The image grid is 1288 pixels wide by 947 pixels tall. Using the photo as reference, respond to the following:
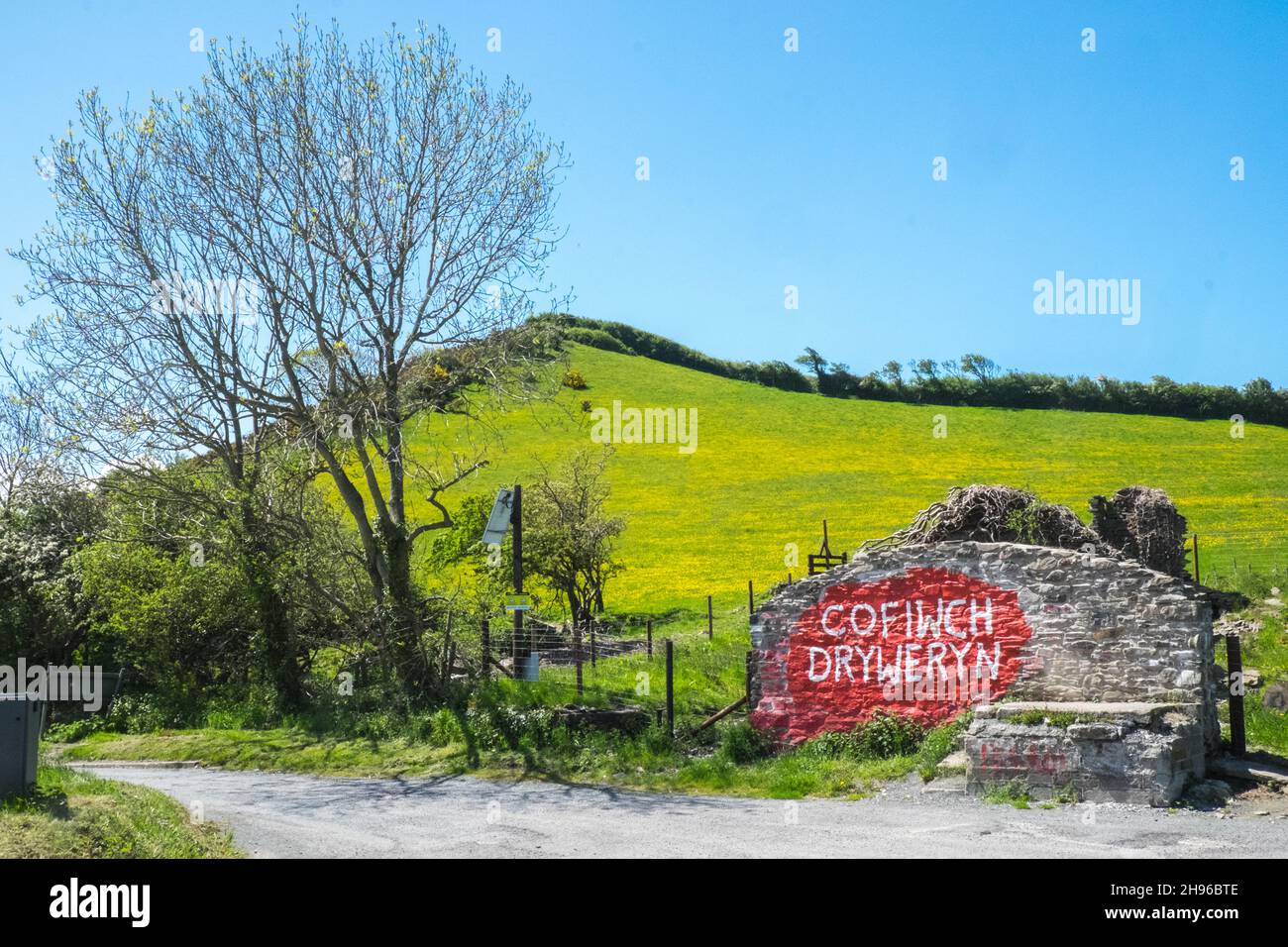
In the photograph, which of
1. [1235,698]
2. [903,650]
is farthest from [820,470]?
[1235,698]

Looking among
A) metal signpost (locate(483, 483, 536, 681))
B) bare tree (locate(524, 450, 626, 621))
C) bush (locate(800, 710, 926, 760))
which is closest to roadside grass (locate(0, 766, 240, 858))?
metal signpost (locate(483, 483, 536, 681))

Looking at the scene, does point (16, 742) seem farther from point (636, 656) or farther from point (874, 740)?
point (636, 656)

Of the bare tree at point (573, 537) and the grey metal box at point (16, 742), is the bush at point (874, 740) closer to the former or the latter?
the grey metal box at point (16, 742)

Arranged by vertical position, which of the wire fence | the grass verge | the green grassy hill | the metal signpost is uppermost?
the green grassy hill

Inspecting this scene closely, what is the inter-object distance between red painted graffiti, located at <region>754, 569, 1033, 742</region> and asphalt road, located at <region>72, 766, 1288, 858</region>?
2113mm

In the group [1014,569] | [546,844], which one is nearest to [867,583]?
[1014,569]

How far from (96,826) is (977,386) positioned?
2793 inches

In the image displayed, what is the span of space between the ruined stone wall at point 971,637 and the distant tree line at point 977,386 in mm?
59626

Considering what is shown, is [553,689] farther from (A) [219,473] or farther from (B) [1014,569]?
(A) [219,473]

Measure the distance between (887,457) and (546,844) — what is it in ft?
172

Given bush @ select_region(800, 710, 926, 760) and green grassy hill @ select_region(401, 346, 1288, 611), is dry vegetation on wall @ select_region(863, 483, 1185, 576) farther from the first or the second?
green grassy hill @ select_region(401, 346, 1288, 611)

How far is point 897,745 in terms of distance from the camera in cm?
1555

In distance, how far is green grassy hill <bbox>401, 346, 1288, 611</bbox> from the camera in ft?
143
